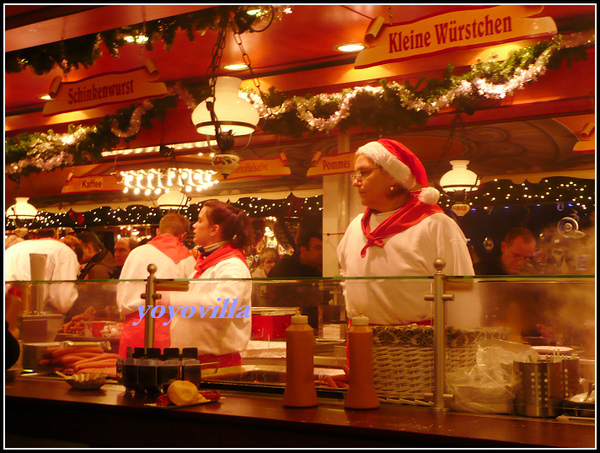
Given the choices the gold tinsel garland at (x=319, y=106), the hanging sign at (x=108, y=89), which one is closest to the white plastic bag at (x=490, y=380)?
the hanging sign at (x=108, y=89)

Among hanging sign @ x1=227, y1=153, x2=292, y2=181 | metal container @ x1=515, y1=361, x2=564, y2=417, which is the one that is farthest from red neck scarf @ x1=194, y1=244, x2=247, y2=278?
hanging sign @ x1=227, y1=153, x2=292, y2=181

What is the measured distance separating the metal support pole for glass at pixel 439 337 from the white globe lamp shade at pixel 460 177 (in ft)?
15.6

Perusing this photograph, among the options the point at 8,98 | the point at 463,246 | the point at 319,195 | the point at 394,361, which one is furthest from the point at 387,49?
the point at 8,98

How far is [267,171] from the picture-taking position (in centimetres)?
661

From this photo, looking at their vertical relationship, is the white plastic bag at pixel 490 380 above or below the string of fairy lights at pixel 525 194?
below

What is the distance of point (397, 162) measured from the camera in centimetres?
275

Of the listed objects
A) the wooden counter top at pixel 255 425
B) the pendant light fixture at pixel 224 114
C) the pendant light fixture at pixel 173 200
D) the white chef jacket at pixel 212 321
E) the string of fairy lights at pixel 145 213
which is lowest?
the wooden counter top at pixel 255 425

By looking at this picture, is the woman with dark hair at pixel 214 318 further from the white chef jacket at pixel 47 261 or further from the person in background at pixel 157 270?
the white chef jacket at pixel 47 261

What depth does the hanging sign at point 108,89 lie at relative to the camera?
15.0ft

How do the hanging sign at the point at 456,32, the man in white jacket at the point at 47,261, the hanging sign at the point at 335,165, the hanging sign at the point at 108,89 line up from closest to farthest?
the hanging sign at the point at 456,32
the hanging sign at the point at 108,89
the man in white jacket at the point at 47,261
the hanging sign at the point at 335,165

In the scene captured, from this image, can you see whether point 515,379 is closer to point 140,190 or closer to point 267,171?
point 267,171

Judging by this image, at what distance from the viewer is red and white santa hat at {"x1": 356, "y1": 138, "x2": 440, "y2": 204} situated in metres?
2.75

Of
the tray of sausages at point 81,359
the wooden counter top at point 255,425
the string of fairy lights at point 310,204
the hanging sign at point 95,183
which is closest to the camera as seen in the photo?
the wooden counter top at point 255,425

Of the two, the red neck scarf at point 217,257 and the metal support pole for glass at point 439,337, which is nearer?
the metal support pole for glass at point 439,337
